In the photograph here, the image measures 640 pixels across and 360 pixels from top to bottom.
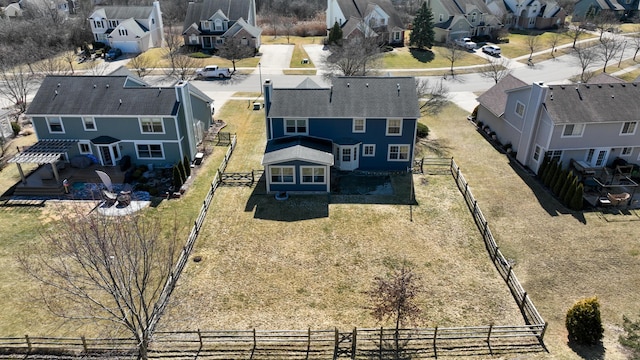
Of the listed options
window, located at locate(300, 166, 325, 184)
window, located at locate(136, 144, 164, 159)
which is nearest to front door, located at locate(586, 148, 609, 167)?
window, located at locate(300, 166, 325, 184)

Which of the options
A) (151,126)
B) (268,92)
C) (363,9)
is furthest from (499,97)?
(363,9)

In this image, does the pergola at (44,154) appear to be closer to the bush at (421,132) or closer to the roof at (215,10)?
the bush at (421,132)

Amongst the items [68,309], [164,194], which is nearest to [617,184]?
[164,194]

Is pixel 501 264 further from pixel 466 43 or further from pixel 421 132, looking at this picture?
pixel 466 43

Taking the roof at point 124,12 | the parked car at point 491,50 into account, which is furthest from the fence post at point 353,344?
the roof at point 124,12

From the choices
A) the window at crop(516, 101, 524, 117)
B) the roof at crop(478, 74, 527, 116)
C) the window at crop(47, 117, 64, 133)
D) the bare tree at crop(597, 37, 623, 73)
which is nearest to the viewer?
the window at crop(47, 117, 64, 133)

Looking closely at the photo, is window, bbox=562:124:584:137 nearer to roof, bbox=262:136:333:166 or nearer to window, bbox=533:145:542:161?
window, bbox=533:145:542:161
